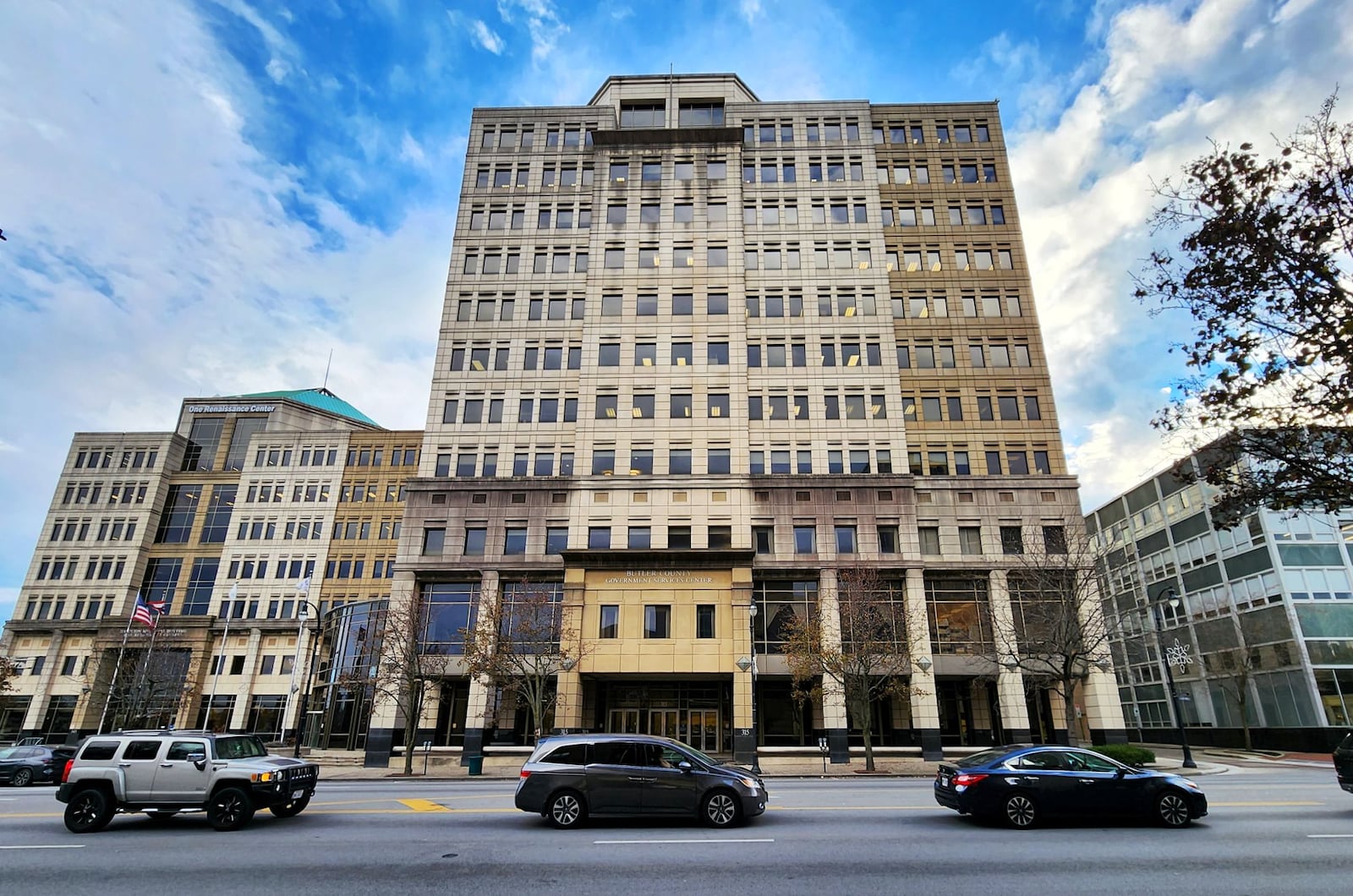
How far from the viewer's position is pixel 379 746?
1542 inches

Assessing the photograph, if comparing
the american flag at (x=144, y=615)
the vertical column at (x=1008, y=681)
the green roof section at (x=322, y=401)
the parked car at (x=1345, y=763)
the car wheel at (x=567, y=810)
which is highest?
the green roof section at (x=322, y=401)

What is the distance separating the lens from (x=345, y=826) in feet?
45.2

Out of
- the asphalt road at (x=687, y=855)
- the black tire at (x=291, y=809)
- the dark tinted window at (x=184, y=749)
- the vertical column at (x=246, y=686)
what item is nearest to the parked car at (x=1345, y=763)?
the asphalt road at (x=687, y=855)

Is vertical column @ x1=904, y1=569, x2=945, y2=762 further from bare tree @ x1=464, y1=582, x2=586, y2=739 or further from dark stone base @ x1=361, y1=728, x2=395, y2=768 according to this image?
dark stone base @ x1=361, y1=728, x2=395, y2=768

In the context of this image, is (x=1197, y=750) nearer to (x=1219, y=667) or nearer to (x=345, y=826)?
(x=1219, y=667)

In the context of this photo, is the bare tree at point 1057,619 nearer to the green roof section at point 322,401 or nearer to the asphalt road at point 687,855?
the asphalt road at point 687,855

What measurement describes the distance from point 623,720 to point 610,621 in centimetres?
603

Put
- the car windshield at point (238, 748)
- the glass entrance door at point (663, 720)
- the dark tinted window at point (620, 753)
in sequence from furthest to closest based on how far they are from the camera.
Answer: the glass entrance door at point (663, 720) → the car windshield at point (238, 748) → the dark tinted window at point (620, 753)

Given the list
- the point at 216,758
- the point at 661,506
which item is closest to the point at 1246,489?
the point at 216,758

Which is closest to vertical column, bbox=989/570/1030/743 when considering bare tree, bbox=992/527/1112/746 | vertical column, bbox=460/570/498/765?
bare tree, bbox=992/527/1112/746

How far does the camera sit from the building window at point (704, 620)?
3969 cm

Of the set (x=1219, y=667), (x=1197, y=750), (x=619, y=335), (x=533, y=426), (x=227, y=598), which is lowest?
(x=1197, y=750)

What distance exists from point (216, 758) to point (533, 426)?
107 ft

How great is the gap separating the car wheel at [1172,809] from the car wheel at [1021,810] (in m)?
2.30
